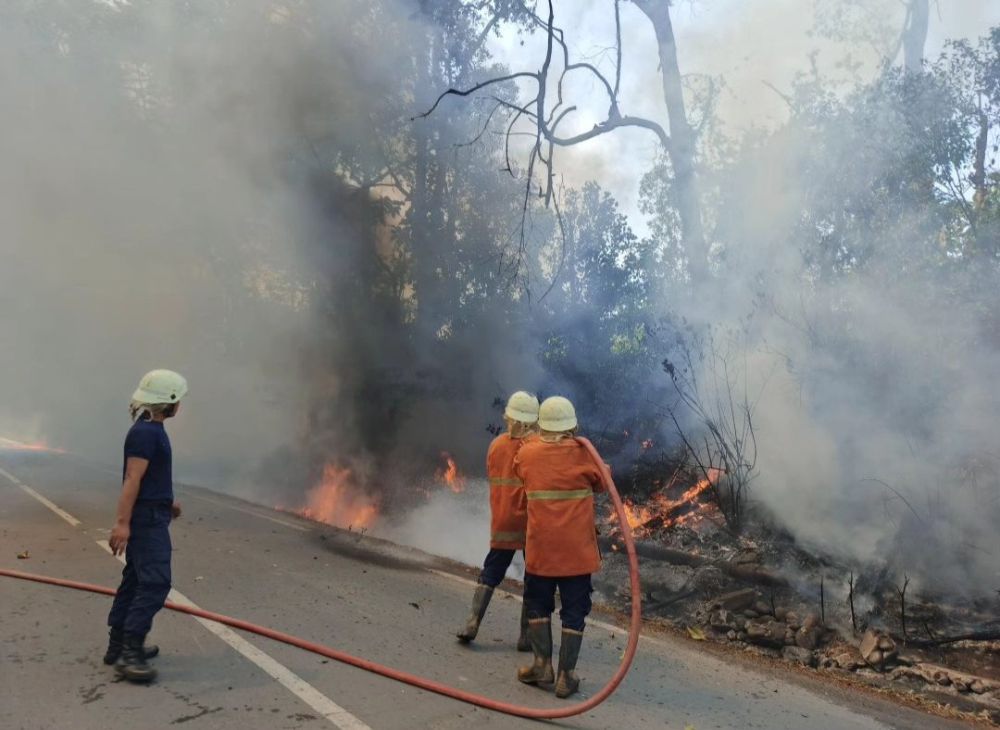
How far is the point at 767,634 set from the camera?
4.98 meters

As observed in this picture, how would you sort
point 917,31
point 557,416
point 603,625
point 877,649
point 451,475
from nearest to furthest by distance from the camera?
point 557,416 < point 877,649 < point 603,625 < point 917,31 < point 451,475

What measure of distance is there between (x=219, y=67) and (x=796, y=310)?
34.4 feet

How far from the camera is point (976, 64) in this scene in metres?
7.53

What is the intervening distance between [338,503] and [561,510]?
9307 millimetres

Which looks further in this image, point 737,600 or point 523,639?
point 737,600

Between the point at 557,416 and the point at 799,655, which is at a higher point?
the point at 557,416

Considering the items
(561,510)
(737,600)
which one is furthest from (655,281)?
(561,510)

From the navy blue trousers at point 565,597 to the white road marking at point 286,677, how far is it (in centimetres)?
100

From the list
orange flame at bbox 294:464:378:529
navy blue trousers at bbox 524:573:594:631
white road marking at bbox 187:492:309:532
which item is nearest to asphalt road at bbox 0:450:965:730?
navy blue trousers at bbox 524:573:594:631

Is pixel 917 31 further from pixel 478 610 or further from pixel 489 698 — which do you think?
pixel 489 698

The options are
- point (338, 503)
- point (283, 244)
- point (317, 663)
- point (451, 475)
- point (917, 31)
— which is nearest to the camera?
point (317, 663)

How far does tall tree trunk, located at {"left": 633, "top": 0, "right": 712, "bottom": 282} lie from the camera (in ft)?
31.4

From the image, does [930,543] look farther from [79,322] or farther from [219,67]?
[79,322]

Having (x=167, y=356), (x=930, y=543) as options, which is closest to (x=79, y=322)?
(x=167, y=356)
